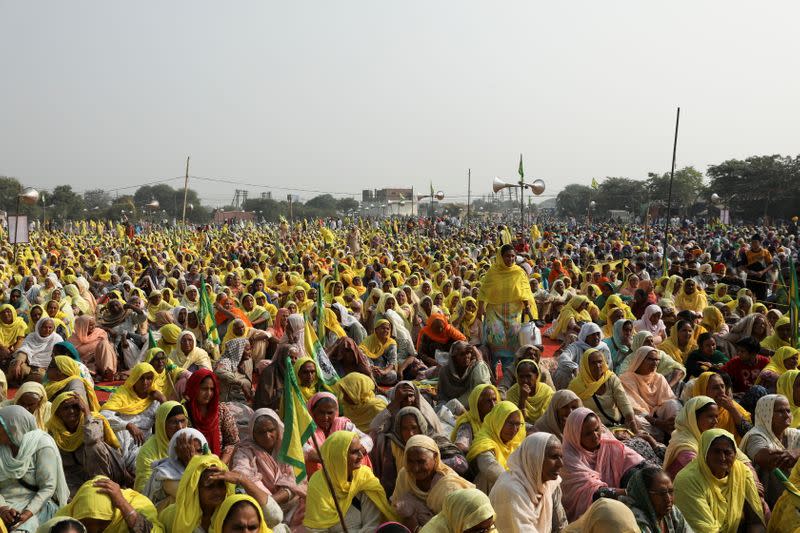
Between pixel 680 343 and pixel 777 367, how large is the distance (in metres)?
1.14

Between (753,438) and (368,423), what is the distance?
252 cm

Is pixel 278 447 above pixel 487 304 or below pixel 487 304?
below

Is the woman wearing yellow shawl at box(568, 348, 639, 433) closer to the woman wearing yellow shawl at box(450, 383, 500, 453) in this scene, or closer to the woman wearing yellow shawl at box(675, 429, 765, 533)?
the woman wearing yellow shawl at box(450, 383, 500, 453)

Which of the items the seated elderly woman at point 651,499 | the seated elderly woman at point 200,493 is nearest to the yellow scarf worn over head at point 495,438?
the seated elderly woman at point 651,499

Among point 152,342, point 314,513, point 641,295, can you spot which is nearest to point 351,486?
point 314,513

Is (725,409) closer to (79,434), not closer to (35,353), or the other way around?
(79,434)

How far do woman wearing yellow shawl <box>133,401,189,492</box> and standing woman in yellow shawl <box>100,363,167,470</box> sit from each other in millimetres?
746

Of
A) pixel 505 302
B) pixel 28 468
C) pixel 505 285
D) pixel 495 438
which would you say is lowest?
pixel 28 468

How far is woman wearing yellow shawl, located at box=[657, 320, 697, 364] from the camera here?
711 centimetres

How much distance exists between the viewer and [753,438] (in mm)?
4457

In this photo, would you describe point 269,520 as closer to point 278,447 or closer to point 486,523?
point 278,447

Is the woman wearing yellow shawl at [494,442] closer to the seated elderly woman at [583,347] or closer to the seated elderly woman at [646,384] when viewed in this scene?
the seated elderly woman at [646,384]

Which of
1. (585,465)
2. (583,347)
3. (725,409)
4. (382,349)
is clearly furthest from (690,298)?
(585,465)

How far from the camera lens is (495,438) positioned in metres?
4.50
